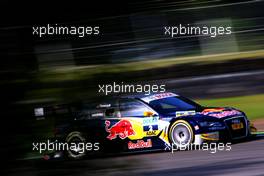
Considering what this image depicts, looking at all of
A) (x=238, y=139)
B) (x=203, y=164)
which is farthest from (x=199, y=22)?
(x=203, y=164)

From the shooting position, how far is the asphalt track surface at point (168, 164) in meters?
3.40

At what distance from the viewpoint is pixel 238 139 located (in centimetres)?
998

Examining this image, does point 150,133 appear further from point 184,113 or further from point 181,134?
point 184,113

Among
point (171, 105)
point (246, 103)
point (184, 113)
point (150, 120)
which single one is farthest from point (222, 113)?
point (246, 103)

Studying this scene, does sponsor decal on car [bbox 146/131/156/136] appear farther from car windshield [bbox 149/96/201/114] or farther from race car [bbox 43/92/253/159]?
car windshield [bbox 149/96/201/114]

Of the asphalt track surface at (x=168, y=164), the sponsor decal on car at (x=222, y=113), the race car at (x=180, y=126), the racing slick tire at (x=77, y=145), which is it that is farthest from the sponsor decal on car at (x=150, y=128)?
the racing slick tire at (x=77, y=145)

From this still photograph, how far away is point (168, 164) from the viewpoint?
8805 millimetres

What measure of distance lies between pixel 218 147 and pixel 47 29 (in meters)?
6.64

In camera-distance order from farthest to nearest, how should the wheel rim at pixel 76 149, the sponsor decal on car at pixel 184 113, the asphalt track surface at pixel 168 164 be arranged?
the sponsor decal on car at pixel 184 113 < the asphalt track surface at pixel 168 164 < the wheel rim at pixel 76 149

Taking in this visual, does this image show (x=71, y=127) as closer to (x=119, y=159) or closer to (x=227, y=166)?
(x=119, y=159)

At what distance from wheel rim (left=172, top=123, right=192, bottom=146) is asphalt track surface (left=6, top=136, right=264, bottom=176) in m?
0.18

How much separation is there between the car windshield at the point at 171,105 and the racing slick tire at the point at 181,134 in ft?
1.02

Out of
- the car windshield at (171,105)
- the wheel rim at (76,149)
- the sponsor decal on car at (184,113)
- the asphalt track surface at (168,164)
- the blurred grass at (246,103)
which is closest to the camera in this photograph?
the wheel rim at (76,149)

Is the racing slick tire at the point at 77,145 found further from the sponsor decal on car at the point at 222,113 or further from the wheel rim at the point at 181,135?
the sponsor decal on car at the point at 222,113
